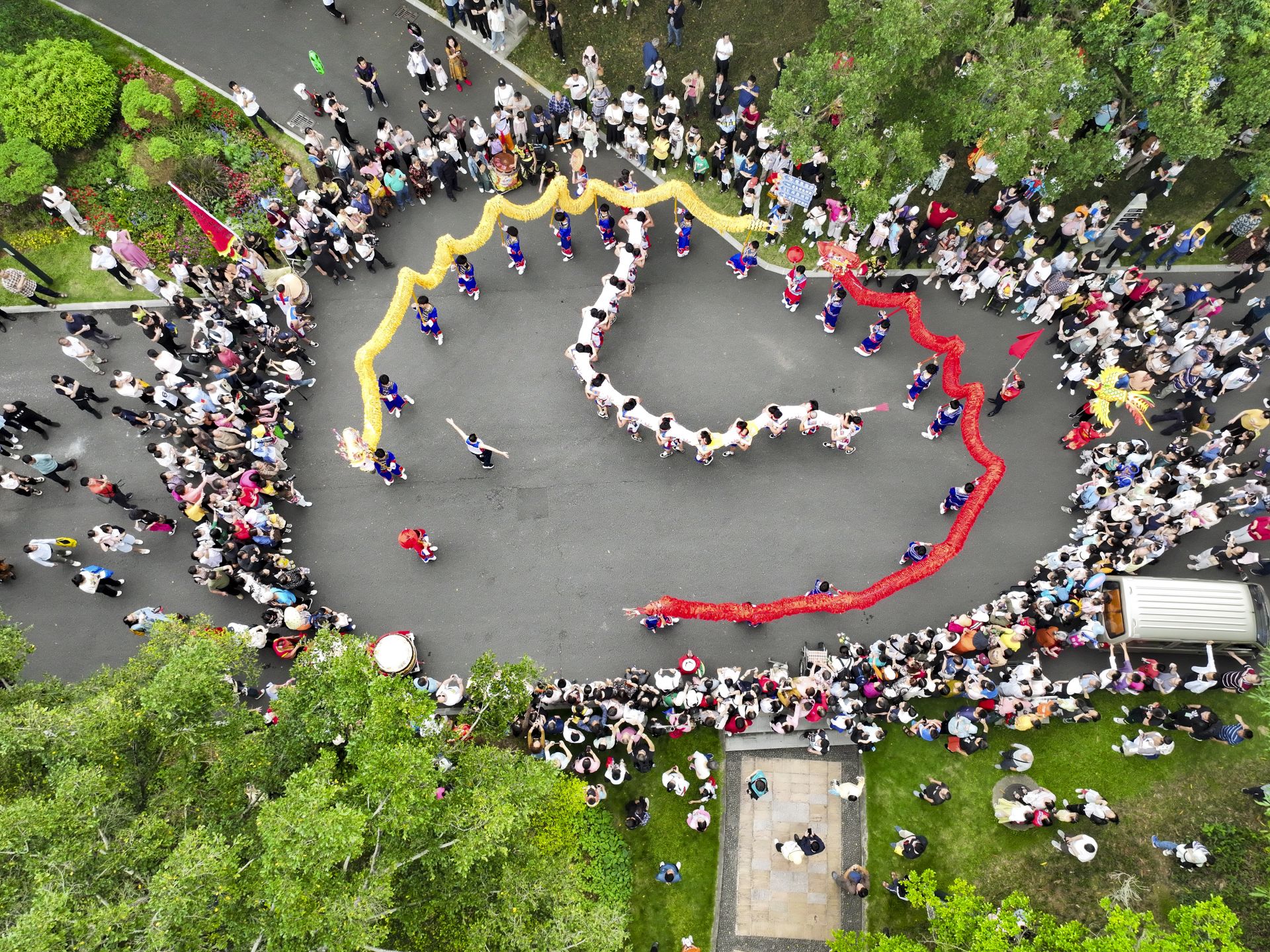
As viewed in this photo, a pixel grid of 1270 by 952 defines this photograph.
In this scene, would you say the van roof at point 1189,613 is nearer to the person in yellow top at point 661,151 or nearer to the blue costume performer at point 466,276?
the person in yellow top at point 661,151

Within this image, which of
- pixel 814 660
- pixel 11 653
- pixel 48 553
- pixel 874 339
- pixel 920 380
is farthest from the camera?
pixel 874 339

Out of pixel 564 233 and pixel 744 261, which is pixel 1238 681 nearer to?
pixel 744 261

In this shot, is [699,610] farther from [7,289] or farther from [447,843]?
[7,289]

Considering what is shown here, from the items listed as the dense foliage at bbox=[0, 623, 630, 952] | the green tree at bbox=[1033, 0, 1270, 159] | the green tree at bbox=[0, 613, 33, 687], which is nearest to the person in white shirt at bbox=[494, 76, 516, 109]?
the green tree at bbox=[1033, 0, 1270, 159]

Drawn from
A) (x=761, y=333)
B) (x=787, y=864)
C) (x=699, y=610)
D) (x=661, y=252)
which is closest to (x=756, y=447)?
(x=761, y=333)

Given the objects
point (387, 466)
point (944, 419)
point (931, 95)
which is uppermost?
point (931, 95)

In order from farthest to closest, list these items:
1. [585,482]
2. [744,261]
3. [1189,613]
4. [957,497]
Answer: [744,261] → [585,482] → [957,497] → [1189,613]

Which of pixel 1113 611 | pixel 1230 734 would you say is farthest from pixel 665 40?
pixel 1230 734
